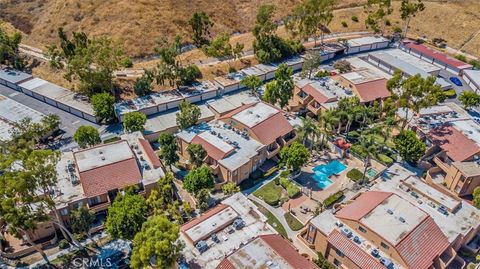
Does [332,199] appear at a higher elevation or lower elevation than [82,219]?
lower

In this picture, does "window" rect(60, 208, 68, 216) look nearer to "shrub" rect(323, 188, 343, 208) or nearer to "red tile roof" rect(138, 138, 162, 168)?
"red tile roof" rect(138, 138, 162, 168)

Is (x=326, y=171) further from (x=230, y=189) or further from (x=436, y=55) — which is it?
(x=436, y=55)

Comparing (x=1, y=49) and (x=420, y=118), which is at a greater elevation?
(x=1, y=49)

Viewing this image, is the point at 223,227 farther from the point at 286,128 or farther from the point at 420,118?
the point at 420,118

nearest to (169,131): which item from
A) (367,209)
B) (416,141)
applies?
(367,209)

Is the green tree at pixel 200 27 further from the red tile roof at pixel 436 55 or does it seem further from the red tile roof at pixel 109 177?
the red tile roof at pixel 436 55

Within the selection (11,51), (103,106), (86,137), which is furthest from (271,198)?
(11,51)
